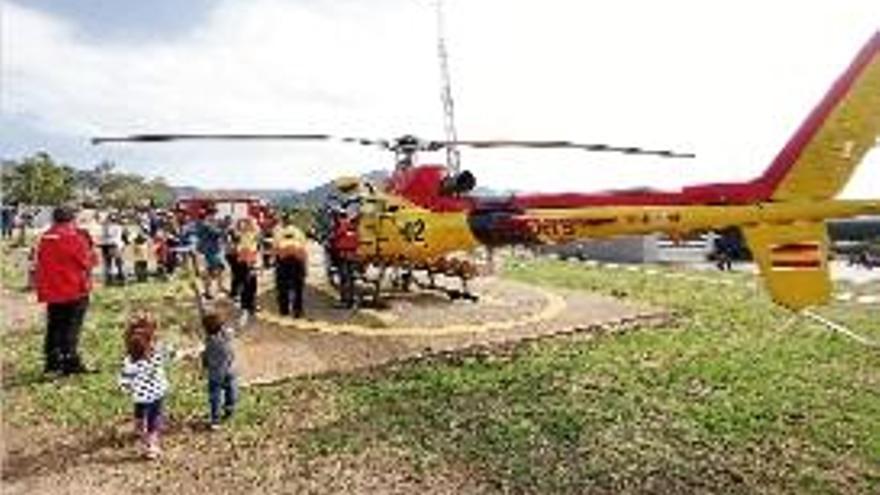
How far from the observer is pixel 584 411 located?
43.8ft

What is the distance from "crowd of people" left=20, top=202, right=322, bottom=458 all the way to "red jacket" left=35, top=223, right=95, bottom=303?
0.5 inches

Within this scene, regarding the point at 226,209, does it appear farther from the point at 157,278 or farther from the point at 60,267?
the point at 60,267

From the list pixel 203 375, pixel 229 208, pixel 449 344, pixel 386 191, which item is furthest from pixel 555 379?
pixel 229 208

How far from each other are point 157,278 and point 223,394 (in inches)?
592

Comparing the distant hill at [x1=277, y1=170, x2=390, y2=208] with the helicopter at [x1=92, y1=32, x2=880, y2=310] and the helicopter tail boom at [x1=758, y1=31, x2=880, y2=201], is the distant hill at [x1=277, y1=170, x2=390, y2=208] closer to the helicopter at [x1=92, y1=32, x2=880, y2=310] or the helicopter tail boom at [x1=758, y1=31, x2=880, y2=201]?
the helicopter at [x1=92, y1=32, x2=880, y2=310]

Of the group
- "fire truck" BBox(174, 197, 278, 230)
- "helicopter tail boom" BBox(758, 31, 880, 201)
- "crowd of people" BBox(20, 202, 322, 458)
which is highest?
"helicopter tail boom" BBox(758, 31, 880, 201)

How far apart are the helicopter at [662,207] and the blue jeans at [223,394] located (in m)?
3.95

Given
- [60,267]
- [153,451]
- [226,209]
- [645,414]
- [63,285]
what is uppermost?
[226,209]

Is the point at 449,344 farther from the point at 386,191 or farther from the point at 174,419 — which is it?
the point at 174,419

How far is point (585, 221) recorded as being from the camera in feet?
56.9

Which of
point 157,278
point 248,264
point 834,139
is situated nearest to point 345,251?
Result: point 248,264

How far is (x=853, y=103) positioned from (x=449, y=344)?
22.7 ft

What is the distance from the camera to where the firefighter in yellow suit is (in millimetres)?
19266

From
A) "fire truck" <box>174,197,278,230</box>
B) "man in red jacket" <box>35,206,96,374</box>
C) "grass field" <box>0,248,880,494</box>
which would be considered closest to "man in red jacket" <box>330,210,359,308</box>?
"fire truck" <box>174,197,278,230</box>
